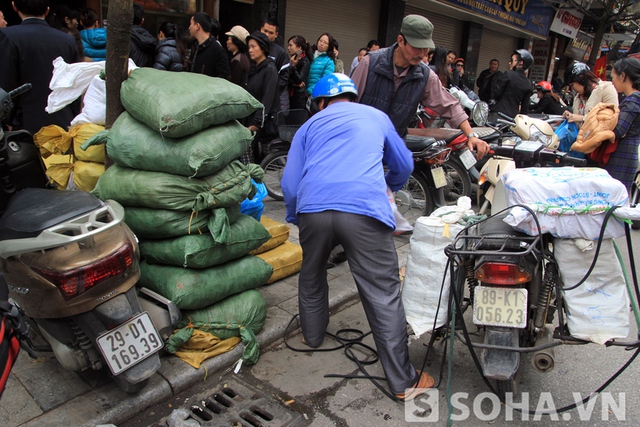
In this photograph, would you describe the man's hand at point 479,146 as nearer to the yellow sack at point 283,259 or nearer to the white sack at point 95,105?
the yellow sack at point 283,259

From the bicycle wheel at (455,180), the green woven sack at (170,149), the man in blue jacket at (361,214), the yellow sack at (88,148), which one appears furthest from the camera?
the bicycle wheel at (455,180)

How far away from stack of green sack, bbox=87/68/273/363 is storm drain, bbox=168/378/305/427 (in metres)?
0.28

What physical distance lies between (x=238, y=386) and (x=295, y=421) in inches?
17.9

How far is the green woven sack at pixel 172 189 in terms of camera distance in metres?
2.86

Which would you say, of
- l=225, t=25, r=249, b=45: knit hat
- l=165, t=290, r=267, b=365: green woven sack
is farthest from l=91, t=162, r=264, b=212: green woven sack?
l=225, t=25, r=249, b=45: knit hat

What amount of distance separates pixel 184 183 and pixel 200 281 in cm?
58

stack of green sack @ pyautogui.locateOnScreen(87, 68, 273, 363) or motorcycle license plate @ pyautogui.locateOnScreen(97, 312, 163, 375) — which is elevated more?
stack of green sack @ pyautogui.locateOnScreen(87, 68, 273, 363)

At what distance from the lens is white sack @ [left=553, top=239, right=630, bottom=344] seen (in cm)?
237

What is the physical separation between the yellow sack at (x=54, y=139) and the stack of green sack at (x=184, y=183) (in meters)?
0.52

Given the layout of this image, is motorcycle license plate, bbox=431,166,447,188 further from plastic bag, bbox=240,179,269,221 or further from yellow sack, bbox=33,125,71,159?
yellow sack, bbox=33,125,71,159

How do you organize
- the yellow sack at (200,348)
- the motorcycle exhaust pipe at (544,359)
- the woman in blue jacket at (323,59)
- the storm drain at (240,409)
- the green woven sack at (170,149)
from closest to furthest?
the motorcycle exhaust pipe at (544,359) → the storm drain at (240,409) → the green woven sack at (170,149) → the yellow sack at (200,348) → the woman in blue jacket at (323,59)

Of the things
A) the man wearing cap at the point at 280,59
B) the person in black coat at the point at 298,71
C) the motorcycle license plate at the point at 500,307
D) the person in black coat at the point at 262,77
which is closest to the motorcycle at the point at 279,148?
the person in black coat at the point at 262,77

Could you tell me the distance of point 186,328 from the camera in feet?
9.84

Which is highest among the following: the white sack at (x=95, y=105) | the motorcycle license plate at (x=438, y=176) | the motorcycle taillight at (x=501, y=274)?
the white sack at (x=95, y=105)
